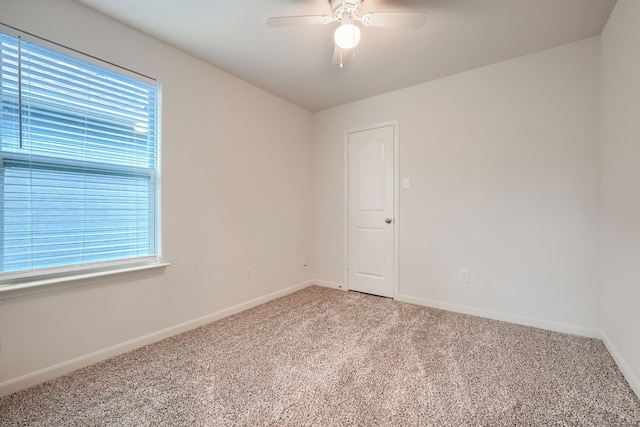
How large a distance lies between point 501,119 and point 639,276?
5.21 feet

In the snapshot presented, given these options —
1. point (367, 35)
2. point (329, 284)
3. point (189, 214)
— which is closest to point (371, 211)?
point (329, 284)

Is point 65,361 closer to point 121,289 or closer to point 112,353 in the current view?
point 112,353

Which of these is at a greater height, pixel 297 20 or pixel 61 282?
pixel 297 20

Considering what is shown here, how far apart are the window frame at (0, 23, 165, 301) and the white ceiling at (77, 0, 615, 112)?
0.37 metres

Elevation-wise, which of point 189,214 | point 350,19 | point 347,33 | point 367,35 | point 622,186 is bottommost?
point 189,214

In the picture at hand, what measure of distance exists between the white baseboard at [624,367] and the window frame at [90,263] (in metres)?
3.14

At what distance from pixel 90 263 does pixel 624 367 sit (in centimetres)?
350

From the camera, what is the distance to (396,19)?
1.67m

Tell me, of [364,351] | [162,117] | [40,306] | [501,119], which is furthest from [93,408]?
[501,119]

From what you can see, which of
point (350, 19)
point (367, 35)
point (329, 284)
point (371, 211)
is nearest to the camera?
point (350, 19)

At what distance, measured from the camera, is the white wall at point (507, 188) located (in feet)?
7.32

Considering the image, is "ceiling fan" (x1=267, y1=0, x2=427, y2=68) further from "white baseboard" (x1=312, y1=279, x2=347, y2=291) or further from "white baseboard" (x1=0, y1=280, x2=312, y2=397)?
"white baseboard" (x1=312, y1=279, x2=347, y2=291)

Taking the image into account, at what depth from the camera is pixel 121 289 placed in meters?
2.02

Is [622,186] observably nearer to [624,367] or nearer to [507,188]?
[507,188]
